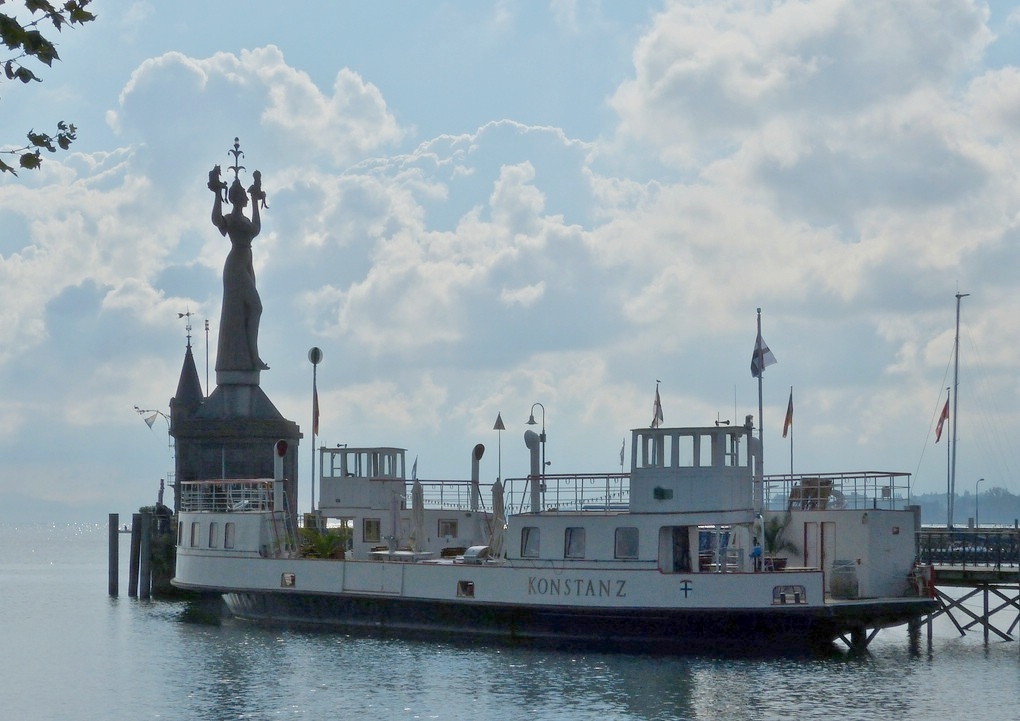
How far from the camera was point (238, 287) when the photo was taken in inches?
2714

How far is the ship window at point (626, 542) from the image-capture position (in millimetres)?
35500

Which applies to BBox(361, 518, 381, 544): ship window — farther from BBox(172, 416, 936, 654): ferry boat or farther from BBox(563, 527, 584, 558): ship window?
BBox(563, 527, 584, 558): ship window

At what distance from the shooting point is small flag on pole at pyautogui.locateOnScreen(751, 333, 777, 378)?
4300 cm

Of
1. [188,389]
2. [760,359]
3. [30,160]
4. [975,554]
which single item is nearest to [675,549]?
[760,359]

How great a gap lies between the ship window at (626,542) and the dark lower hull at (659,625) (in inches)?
59.9

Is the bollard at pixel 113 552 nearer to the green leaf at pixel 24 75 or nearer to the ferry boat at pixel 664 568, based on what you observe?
the ferry boat at pixel 664 568

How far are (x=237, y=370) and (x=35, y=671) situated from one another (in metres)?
31.8

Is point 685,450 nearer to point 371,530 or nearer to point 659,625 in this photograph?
point 659,625

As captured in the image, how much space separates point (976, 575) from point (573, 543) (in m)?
13.5

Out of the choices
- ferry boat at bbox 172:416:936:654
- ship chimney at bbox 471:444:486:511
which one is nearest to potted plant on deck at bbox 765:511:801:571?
ferry boat at bbox 172:416:936:654

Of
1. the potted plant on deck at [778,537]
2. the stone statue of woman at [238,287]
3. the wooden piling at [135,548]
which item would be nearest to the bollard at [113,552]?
the wooden piling at [135,548]

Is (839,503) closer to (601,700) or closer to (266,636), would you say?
(601,700)

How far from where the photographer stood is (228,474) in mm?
67062

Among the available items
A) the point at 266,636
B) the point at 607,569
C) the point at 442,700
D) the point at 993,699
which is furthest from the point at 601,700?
the point at 266,636
